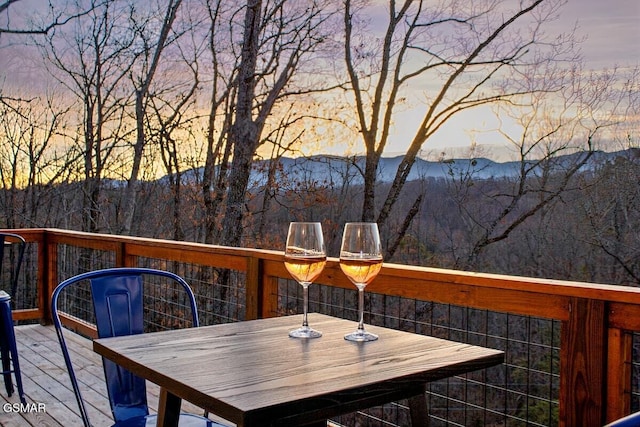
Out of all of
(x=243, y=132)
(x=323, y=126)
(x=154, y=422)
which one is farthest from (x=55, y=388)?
(x=323, y=126)

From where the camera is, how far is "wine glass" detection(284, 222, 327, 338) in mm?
1657

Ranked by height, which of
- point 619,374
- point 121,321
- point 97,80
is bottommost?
point 619,374

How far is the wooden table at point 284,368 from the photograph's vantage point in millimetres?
1130

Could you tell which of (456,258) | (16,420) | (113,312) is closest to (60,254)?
(16,420)

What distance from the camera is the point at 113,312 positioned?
6.72 feet

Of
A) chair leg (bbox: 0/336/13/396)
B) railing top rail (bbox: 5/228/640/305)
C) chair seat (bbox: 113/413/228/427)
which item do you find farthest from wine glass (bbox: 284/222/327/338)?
chair leg (bbox: 0/336/13/396)

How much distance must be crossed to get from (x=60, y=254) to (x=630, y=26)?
7.67 m

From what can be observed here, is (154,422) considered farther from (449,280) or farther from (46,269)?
(46,269)

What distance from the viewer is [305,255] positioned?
166 centimetres

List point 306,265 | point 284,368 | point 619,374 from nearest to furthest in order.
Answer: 1. point 284,368
2. point 306,265
3. point 619,374

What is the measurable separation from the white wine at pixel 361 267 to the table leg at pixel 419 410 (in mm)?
391

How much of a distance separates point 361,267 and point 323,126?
9.09 m

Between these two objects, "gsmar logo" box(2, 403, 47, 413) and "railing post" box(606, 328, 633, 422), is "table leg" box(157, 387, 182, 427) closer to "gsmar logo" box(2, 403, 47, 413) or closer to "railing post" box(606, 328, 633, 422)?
"railing post" box(606, 328, 633, 422)

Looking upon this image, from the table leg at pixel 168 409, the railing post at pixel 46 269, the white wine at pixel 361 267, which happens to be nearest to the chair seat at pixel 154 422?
the table leg at pixel 168 409
